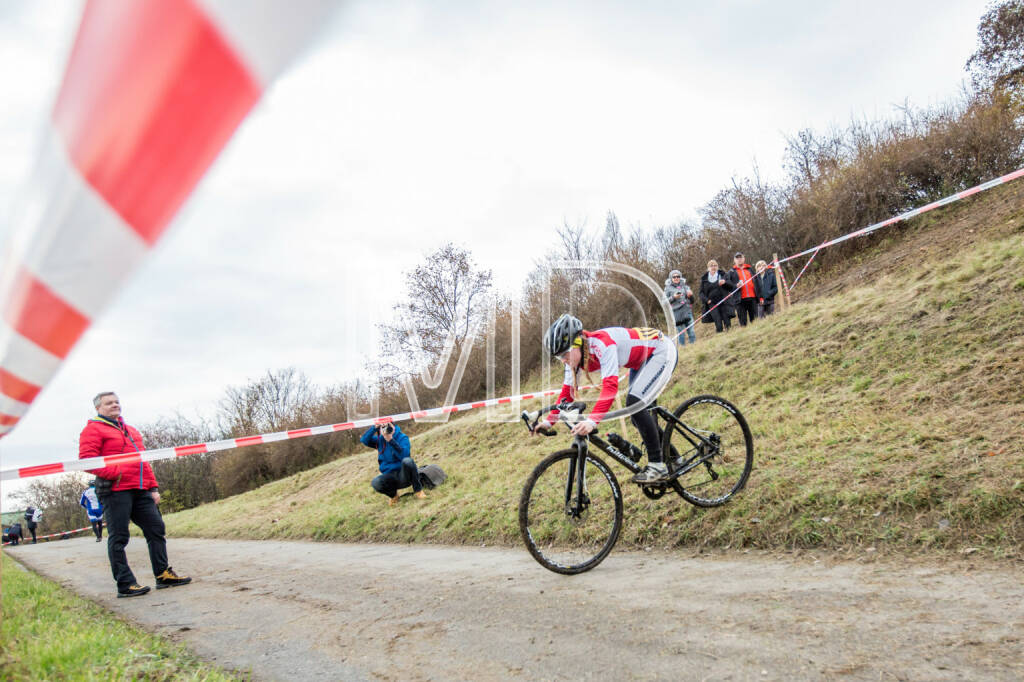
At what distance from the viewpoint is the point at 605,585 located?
470 cm

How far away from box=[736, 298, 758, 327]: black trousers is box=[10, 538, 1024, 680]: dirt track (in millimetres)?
10561

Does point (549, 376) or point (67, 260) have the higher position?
point (549, 376)

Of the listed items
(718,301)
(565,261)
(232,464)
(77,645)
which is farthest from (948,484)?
(232,464)

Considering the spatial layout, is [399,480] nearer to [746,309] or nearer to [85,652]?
[85,652]

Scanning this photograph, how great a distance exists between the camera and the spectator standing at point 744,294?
14.7 meters

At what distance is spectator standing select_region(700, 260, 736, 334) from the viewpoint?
15.1m

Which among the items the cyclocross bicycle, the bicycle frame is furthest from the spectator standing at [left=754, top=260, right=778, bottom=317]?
the bicycle frame

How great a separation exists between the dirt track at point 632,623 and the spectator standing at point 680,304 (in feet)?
34.7

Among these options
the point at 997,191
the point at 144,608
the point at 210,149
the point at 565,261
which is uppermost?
the point at 565,261

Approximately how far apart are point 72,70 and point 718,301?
1569 centimetres

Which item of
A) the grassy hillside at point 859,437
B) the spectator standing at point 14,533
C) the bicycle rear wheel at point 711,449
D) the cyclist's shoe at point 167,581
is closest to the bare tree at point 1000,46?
the grassy hillside at point 859,437

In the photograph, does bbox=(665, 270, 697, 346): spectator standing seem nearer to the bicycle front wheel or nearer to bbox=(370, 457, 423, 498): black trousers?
bbox=(370, 457, 423, 498): black trousers

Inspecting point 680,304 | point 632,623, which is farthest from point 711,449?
point 680,304

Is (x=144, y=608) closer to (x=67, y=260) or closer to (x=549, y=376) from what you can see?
(x=67, y=260)
